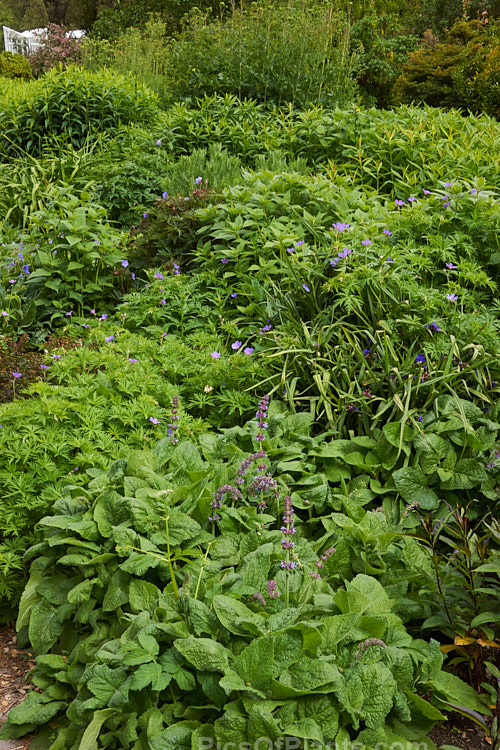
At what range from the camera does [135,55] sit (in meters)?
10.3

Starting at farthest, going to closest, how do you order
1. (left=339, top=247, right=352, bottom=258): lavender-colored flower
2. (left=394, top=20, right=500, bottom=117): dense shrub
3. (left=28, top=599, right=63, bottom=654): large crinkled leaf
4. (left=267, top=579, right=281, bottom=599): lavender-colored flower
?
(left=394, top=20, right=500, bottom=117): dense shrub, (left=339, top=247, right=352, bottom=258): lavender-colored flower, (left=28, top=599, right=63, bottom=654): large crinkled leaf, (left=267, top=579, right=281, bottom=599): lavender-colored flower

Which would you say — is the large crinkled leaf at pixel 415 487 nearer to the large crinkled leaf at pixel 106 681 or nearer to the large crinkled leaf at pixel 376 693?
the large crinkled leaf at pixel 376 693

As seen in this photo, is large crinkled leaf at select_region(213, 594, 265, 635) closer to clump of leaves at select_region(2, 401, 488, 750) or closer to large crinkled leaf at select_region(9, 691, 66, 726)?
clump of leaves at select_region(2, 401, 488, 750)

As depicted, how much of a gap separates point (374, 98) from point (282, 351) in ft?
26.1

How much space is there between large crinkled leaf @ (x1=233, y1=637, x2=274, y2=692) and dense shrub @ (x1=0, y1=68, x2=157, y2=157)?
6.28 m

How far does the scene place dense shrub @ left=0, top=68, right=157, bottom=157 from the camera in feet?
22.9

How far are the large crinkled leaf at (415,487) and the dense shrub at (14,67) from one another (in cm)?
1566

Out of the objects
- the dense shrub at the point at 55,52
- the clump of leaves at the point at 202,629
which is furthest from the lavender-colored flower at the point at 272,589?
the dense shrub at the point at 55,52

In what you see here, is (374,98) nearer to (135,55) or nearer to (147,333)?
(135,55)

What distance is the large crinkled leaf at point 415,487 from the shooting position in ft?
8.72

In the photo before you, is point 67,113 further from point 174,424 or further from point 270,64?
point 174,424

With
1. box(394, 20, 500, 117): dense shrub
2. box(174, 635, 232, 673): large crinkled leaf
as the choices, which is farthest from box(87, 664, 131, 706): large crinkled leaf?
box(394, 20, 500, 117): dense shrub

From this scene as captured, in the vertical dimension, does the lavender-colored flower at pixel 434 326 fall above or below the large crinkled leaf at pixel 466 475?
above

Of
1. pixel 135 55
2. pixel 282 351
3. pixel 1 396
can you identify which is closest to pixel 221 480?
pixel 282 351
